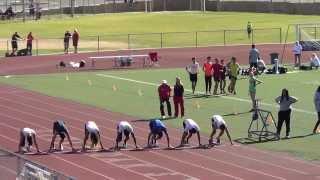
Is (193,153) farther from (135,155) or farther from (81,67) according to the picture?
(81,67)

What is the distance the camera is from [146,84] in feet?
146

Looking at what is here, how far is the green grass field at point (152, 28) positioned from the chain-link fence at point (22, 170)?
4420cm

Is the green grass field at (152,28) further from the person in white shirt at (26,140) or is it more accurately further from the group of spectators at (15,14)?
the person in white shirt at (26,140)

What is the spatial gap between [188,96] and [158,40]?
103 feet

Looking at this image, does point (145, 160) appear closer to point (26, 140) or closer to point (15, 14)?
point (26, 140)

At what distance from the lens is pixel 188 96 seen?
39.5 meters

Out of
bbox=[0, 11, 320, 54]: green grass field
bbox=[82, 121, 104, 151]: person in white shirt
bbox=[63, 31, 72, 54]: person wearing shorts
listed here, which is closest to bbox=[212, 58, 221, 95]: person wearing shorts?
bbox=[82, 121, 104, 151]: person in white shirt

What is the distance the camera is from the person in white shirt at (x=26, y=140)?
2605 centimetres

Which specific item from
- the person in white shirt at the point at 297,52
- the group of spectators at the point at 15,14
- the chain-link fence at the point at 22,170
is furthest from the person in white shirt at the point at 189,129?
the group of spectators at the point at 15,14

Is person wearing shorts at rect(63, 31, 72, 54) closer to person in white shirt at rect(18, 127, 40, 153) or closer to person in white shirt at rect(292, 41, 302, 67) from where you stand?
person in white shirt at rect(292, 41, 302, 67)

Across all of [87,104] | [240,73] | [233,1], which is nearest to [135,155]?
[87,104]

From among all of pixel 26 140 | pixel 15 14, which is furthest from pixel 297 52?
pixel 15 14

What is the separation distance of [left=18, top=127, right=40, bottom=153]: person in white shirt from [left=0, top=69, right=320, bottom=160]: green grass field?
20.2 feet

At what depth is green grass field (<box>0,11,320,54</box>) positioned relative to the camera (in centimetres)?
6833
